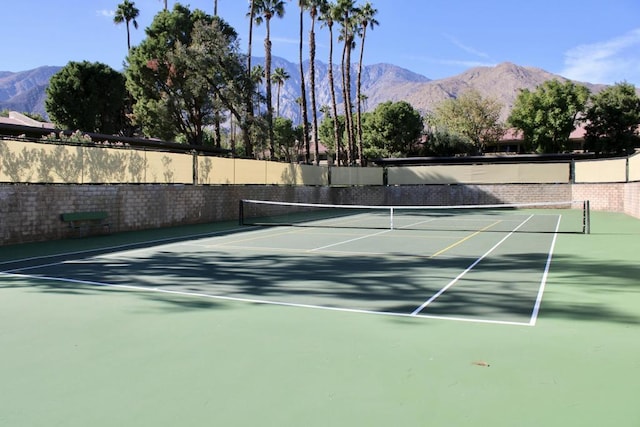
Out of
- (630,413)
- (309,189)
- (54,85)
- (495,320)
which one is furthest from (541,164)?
(54,85)

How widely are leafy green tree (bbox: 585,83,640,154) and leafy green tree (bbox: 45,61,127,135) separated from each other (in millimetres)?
50290

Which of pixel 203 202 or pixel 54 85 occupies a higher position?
pixel 54 85

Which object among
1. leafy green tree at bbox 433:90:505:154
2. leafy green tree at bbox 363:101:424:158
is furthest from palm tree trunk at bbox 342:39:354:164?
leafy green tree at bbox 433:90:505:154

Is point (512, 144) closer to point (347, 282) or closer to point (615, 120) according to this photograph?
point (615, 120)

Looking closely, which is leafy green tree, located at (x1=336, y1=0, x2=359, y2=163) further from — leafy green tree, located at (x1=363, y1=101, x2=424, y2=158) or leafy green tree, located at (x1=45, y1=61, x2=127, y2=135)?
leafy green tree, located at (x1=45, y1=61, x2=127, y2=135)

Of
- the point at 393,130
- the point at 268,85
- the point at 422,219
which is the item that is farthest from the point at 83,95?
the point at 422,219

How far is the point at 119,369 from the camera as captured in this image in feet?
14.5

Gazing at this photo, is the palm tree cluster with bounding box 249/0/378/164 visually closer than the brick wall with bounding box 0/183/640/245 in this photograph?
No

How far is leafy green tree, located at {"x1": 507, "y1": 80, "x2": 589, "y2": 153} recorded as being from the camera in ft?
182

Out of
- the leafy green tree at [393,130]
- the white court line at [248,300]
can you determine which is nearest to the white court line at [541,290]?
the white court line at [248,300]

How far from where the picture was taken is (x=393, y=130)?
60.5 metres

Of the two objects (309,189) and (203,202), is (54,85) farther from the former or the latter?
(203,202)

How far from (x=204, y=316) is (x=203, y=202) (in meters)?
16.1

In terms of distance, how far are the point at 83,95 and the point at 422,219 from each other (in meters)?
38.1
